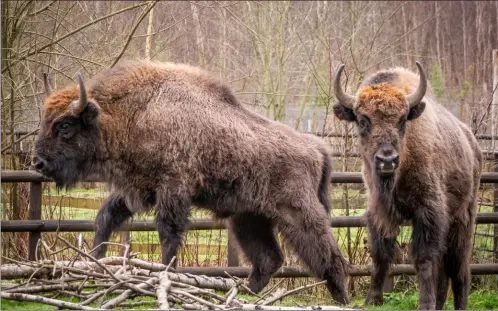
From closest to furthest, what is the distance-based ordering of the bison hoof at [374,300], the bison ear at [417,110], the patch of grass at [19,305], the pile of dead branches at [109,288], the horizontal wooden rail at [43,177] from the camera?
the pile of dead branches at [109,288], the patch of grass at [19,305], the bison ear at [417,110], the bison hoof at [374,300], the horizontal wooden rail at [43,177]

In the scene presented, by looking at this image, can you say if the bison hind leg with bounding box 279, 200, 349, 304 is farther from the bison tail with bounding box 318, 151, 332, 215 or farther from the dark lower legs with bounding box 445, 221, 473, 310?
the dark lower legs with bounding box 445, 221, 473, 310

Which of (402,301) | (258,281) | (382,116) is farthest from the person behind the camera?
(402,301)

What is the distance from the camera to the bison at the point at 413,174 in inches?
316

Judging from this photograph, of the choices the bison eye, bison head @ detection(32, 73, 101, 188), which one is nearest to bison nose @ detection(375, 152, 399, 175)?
the bison eye

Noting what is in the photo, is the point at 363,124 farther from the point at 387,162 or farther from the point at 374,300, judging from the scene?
the point at 374,300

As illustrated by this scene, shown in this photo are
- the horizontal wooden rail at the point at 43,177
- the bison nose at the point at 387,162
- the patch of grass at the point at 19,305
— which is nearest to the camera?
the patch of grass at the point at 19,305

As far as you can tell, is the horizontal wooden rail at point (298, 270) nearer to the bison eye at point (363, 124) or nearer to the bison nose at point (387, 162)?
A: the bison eye at point (363, 124)

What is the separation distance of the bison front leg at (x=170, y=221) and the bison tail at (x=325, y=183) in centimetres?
169

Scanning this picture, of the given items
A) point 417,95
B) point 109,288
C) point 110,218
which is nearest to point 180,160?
point 110,218

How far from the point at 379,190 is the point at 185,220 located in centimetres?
201

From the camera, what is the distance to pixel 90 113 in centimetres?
821

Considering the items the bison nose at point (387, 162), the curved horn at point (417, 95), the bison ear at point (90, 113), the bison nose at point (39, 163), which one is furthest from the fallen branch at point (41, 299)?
the curved horn at point (417, 95)

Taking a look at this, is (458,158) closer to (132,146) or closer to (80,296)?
(132,146)

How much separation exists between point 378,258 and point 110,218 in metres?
3.03
